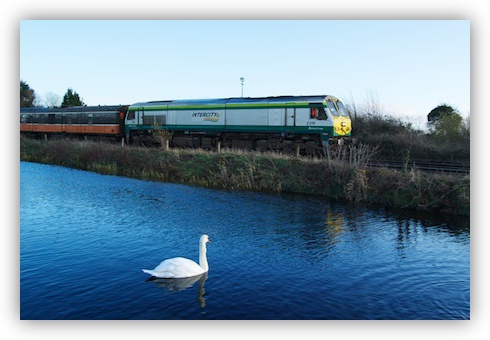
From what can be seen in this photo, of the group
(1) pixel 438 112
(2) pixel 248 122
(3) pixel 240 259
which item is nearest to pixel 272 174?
(2) pixel 248 122

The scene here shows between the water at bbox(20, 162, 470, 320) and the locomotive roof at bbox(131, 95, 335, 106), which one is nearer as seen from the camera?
the water at bbox(20, 162, 470, 320)

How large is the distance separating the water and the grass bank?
1183 mm

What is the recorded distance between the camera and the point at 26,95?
42.7m

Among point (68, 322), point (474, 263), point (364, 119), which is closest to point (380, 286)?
point (474, 263)

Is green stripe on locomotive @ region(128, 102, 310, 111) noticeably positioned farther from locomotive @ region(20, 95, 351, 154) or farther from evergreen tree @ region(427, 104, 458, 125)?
evergreen tree @ region(427, 104, 458, 125)

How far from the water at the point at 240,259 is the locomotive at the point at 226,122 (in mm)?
6824

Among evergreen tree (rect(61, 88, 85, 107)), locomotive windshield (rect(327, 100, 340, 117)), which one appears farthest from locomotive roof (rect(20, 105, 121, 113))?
locomotive windshield (rect(327, 100, 340, 117))

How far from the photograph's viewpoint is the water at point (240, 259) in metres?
7.75

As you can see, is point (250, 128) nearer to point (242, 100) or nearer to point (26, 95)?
point (242, 100)

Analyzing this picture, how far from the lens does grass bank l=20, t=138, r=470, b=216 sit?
16047 millimetres

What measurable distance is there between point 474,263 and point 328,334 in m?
2.98

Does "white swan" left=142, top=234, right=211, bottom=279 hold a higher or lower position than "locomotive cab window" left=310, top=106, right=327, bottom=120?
lower

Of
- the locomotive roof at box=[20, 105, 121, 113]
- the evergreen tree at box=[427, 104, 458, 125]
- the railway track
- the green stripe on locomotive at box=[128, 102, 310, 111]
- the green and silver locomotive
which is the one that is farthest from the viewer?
the locomotive roof at box=[20, 105, 121, 113]

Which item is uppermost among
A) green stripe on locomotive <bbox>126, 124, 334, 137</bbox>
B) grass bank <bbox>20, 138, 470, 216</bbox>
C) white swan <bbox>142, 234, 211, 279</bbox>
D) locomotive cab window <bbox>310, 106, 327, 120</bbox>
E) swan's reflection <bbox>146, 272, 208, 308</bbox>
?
locomotive cab window <bbox>310, 106, 327, 120</bbox>
